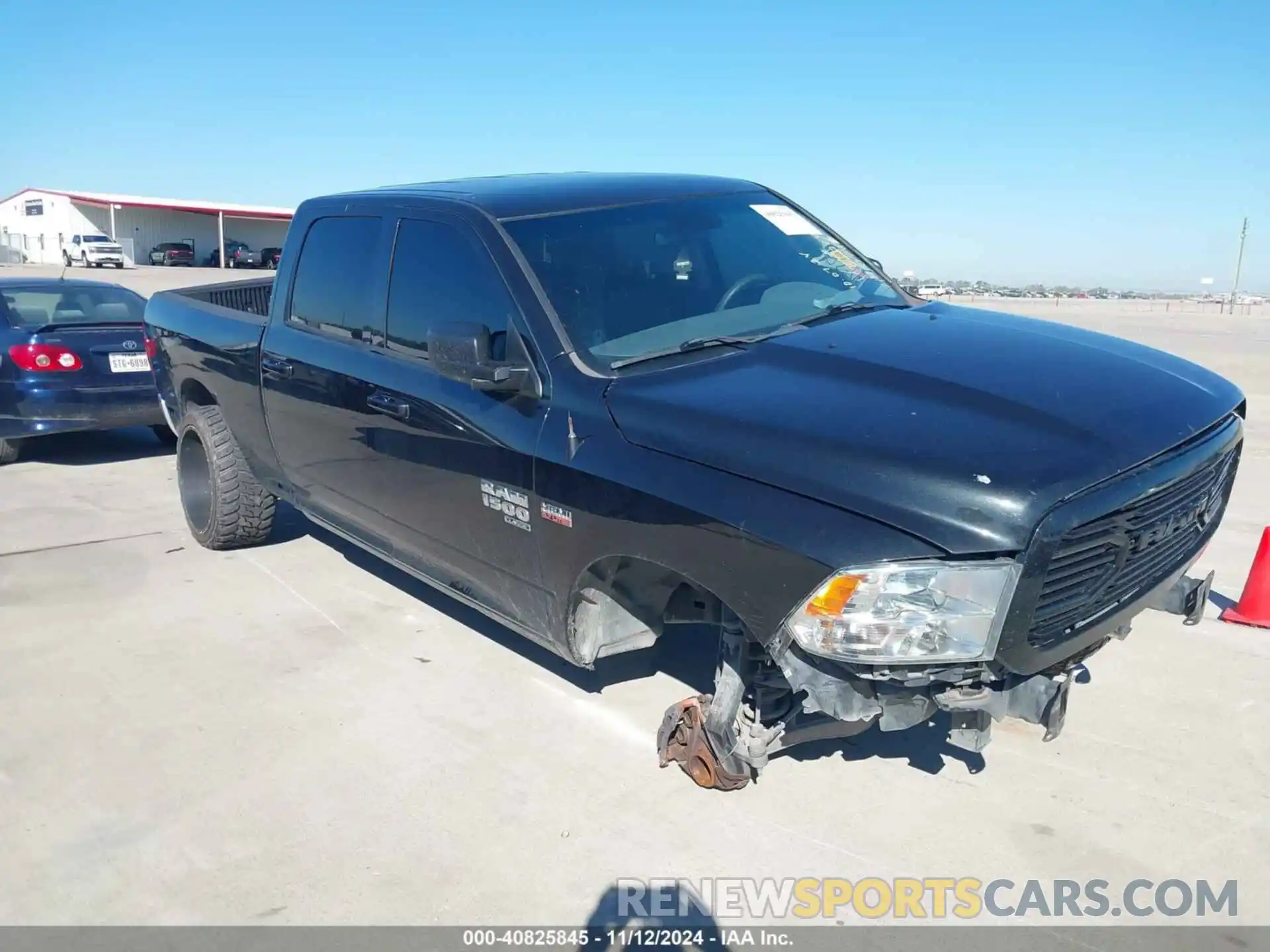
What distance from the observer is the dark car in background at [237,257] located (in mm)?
54688

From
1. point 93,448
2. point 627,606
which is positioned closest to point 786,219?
point 627,606

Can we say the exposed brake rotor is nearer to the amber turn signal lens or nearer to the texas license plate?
the amber turn signal lens

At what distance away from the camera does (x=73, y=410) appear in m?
7.94

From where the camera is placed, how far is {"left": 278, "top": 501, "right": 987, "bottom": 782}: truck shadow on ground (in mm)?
3639

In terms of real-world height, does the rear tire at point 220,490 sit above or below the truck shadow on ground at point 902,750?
above

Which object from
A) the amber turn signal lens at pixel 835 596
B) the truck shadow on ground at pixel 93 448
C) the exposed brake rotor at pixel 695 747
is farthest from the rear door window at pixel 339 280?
the truck shadow on ground at pixel 93 448

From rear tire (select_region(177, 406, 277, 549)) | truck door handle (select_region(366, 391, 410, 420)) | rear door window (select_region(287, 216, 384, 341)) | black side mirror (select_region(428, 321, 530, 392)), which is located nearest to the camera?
black side mirror (select_region(428, 321, 530, 392))

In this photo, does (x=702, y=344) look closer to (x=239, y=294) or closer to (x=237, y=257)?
(x=239, y=294)

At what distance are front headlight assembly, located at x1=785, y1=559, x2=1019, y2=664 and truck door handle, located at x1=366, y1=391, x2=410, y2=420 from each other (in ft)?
6.55

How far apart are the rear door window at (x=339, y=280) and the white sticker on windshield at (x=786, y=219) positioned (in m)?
1.67

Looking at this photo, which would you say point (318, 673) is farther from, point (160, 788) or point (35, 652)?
point (35, 652)

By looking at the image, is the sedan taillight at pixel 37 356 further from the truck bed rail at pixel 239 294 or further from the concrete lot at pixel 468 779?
the concrete lot at pixel 468 779

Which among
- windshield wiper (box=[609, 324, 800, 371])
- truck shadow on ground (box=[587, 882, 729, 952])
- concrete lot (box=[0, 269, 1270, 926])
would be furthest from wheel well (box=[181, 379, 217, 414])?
truck shadow on ground (box=[587, 882, 729, 952])

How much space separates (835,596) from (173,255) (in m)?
59.4
